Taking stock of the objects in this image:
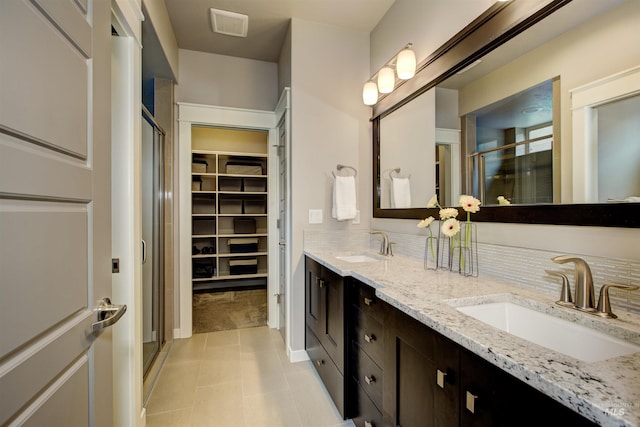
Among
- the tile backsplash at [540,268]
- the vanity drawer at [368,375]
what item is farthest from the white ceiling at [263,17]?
the vanity drawer at [368,375]

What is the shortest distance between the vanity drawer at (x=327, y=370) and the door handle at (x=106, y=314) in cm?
125

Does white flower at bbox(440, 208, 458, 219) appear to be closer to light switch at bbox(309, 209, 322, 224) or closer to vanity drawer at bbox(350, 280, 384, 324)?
vanity drawer at bbox(350, 280, 384, 324)

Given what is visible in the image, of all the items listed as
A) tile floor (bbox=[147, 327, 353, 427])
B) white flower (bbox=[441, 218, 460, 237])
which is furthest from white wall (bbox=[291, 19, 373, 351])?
white flower (bbox=[441, 218, 460, 237])

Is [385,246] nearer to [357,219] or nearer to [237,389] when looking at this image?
[357,219]

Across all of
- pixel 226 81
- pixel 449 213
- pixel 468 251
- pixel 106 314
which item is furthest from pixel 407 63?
pixel 106 314

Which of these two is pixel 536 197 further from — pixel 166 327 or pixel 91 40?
pixel 166 327

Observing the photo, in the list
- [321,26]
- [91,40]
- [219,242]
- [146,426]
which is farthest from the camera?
[219,242]

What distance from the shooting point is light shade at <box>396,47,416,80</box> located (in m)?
1.87

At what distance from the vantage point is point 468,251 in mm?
1510

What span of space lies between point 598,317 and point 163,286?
285 cm

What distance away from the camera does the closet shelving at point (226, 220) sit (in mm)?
4203

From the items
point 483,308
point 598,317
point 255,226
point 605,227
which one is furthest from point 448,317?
point 255,226

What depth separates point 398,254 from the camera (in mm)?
2164

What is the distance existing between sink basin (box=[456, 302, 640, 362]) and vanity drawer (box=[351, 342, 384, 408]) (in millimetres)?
546
